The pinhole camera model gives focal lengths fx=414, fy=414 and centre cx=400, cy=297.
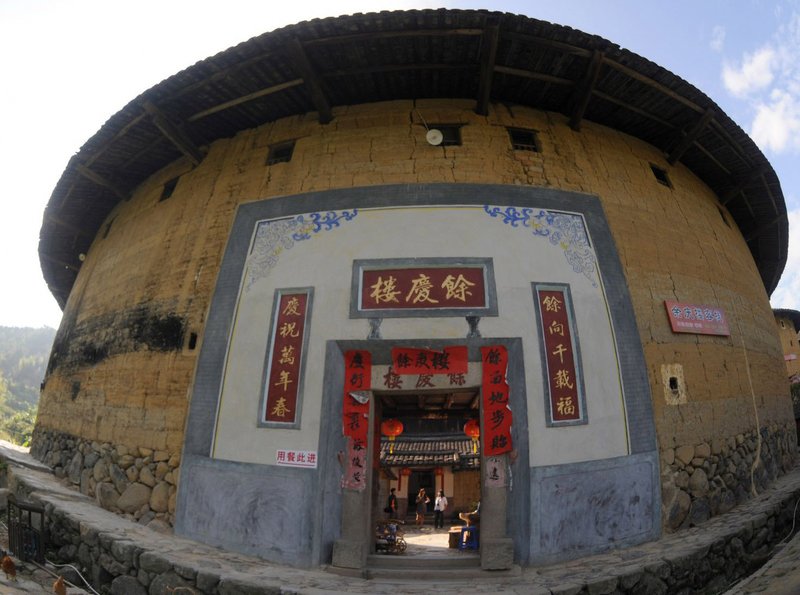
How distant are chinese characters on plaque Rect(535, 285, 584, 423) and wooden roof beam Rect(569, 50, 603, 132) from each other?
3561 mm

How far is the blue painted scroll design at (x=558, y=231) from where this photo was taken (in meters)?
6.63

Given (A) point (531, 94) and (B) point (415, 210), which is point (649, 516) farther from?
(A) point (531, 94)

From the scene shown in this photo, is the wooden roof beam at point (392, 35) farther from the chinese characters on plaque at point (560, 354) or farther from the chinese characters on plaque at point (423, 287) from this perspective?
the chinese characters on plaque at point (560, 354)

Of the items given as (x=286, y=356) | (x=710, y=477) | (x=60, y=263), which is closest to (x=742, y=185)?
(x=710, y=477)

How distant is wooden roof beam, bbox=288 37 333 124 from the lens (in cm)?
657

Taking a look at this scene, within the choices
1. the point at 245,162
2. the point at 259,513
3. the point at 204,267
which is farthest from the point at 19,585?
the point at 245,162

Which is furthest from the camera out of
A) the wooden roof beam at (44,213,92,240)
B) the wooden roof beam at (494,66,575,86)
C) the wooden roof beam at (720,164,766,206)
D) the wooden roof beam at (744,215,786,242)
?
the wooden roof beam at (744,215,786,242)

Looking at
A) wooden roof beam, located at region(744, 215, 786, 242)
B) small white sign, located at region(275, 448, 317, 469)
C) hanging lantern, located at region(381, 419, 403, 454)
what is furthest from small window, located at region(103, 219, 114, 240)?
wooden roof beam, located at region(744, 215, 786, 242)

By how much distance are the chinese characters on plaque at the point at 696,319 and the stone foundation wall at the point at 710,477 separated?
181cm

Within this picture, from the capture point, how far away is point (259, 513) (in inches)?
224

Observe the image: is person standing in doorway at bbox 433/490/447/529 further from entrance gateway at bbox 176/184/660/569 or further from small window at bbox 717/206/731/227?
→ small window at bbox 717/206/731/227

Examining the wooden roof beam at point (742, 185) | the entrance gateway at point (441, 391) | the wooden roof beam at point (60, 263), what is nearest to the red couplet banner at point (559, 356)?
the entrance gateway at point (441, 391)

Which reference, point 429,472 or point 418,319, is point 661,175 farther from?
point 429,472

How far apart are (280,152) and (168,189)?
296 centimetres
